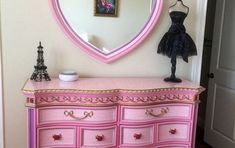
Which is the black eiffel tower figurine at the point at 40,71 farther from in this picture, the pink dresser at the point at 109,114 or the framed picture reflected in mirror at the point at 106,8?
the framed picture reflected in mirror at the point at 106,8

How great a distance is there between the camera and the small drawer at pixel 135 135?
1763 mm

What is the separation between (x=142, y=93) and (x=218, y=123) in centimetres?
155

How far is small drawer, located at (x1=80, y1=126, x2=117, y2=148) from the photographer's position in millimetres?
1703

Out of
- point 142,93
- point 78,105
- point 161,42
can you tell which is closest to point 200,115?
point 161,42

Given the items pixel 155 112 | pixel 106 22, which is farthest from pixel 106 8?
pixel 155 112

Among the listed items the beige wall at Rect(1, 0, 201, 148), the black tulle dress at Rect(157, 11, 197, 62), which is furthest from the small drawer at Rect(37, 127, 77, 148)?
the black tulle dress at Rect(157, 11, 197, 62)

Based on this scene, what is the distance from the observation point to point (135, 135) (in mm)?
1769

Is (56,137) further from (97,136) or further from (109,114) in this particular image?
(109,114)

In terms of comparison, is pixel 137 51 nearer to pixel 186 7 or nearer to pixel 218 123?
pixel 186 7

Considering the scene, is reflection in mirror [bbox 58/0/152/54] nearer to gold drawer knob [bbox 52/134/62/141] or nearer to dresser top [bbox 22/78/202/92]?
dresser top [bbox 22/78/202/92]

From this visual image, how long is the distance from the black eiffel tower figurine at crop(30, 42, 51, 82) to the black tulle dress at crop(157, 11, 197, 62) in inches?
36.2

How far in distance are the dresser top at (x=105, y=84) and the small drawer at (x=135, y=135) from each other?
265mm

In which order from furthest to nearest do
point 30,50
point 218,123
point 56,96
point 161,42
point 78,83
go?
point 218,123 < point 161,42 < point 30,50 < point 78,83 < point 56,96

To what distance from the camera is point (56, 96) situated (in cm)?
165
